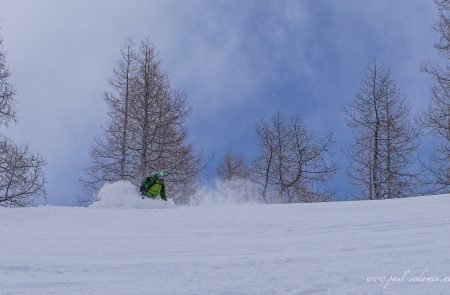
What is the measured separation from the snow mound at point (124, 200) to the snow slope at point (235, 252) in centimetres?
441

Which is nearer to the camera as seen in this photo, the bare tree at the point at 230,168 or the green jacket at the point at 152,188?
the green jacket at the point at 152,188

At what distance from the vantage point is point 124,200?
16422mm

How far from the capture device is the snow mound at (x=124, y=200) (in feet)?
53.1

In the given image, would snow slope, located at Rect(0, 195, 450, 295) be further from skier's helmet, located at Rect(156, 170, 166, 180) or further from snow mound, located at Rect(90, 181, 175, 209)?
skier's helmet, located at Rect(156, 170, 166, 180)

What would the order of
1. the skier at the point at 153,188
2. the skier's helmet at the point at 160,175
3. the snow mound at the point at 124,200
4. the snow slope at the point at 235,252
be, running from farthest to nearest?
the skier at the point at 153,188
the skier's helmet at the point at 160,175
the snow mound at the point at 124,200
the snow slope at the point at 235,252

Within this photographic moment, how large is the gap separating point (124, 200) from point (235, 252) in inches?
396

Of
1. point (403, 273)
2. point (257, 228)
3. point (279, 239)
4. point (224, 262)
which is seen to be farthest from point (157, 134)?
point (403, 273)

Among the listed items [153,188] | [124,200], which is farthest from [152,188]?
[124,200]

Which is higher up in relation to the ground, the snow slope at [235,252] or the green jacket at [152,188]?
the green jacket at [152,188]

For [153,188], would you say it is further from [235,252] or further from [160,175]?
[235,252]

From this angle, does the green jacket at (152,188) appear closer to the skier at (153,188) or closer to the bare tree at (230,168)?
the skier at (153,188)

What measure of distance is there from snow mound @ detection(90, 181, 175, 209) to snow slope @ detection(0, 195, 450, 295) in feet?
14.5

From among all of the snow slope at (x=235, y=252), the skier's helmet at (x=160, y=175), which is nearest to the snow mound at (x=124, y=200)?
the skier's helmet at (x=160, y=175)

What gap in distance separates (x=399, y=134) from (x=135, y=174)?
13.2 meters
